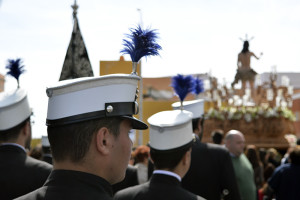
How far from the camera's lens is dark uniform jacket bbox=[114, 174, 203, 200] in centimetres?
291

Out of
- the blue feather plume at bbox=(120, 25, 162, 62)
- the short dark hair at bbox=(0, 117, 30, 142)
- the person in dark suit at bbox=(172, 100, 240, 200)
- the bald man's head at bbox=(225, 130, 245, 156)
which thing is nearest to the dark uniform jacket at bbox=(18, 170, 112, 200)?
the blue feather plume at bbox=(120, 25, 162, 62)

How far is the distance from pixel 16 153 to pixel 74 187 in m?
1.83

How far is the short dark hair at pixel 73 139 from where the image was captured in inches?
66.4

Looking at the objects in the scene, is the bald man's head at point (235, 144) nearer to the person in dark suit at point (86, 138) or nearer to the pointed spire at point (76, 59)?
the pointed spire at point (76, 59)

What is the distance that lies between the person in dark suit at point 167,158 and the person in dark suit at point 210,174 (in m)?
1.12

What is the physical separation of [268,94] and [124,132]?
75.0 ft

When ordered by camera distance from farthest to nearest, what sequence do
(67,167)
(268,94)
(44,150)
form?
(268,94) → (44,150) → (67,167)

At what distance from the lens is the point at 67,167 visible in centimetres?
169

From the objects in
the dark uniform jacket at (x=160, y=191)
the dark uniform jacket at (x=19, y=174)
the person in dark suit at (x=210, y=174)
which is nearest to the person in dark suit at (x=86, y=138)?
the dark uniform jacket at (x=160, y=191)

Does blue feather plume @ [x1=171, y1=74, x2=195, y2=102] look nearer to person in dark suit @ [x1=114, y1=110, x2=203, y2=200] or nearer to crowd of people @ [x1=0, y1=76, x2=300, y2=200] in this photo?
crowd of people @ [x1=0, y1=76, x2=300, y2=200]

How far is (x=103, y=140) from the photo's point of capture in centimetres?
171

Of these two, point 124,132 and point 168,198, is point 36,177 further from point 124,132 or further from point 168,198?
point 124,132

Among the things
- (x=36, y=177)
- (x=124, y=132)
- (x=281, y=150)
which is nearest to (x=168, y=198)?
(x=36, y=177)

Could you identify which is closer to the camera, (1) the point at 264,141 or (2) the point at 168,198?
(2) the point at 168,198
